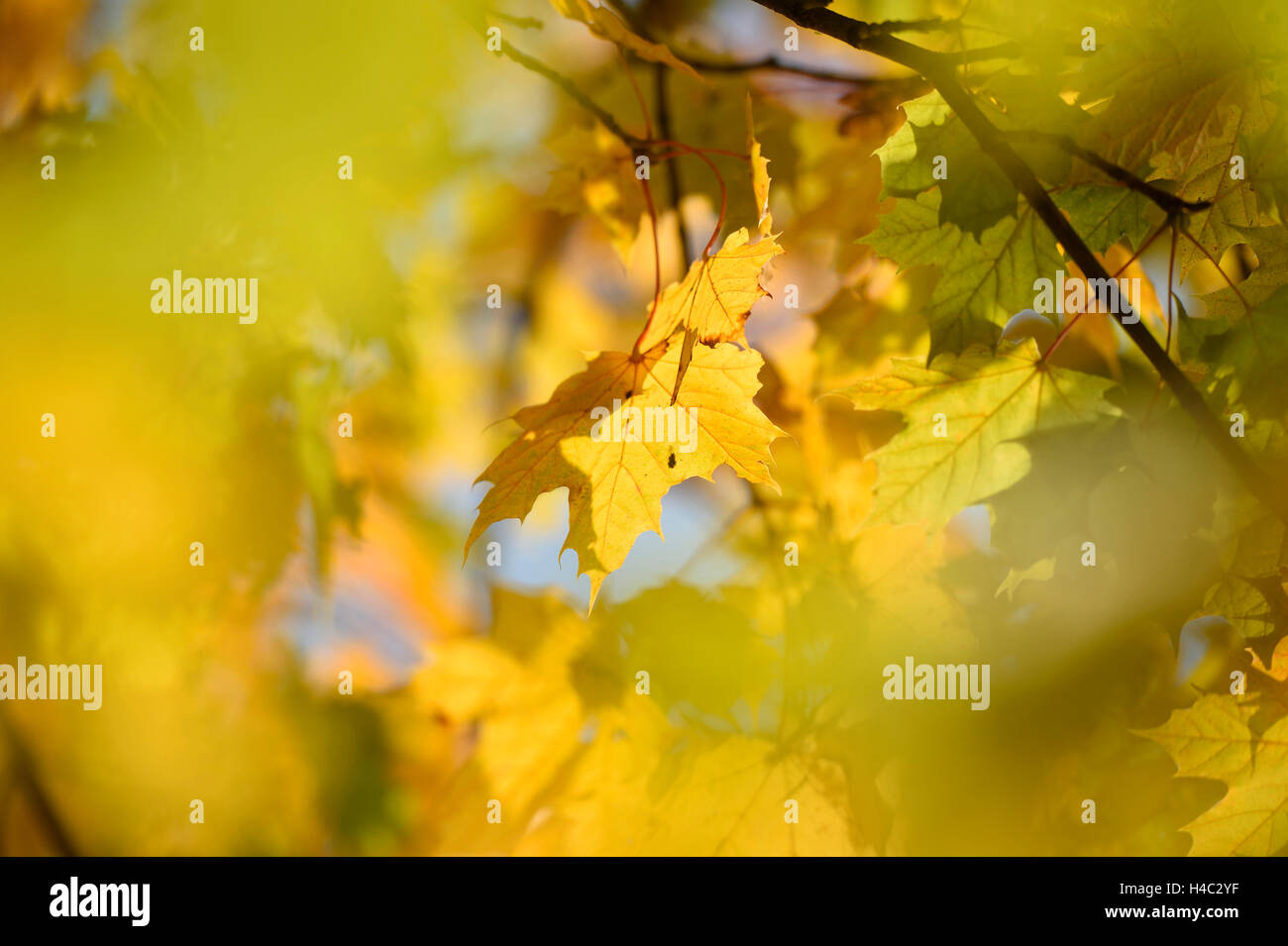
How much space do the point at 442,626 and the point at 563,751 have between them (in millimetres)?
580

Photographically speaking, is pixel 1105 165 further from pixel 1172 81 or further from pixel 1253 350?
pixel 1253 350

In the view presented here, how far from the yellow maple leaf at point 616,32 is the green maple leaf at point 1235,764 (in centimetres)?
79

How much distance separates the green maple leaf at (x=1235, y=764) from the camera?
767 millimetres

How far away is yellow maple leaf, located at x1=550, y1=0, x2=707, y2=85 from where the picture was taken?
1.83 feet

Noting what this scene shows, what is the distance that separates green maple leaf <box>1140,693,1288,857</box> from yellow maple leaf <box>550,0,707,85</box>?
31.0 inches

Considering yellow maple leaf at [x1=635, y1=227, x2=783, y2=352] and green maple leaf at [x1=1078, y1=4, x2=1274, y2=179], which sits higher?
green maple leaf at [x1=1078, y1=4, x2=1274, y2=179]

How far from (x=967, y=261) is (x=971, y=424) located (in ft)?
0.52

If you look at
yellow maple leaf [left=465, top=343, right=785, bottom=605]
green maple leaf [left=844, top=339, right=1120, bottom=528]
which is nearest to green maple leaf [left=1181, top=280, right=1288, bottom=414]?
green maple leaf [left=844, top=339, right=1120, bottom=528]

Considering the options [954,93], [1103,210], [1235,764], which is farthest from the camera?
[1235,764]

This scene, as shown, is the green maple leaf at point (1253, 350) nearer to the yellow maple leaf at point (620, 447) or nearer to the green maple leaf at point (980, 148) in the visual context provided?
the green maple leaf at point (980, 148)

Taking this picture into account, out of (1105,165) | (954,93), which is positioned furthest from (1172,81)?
(954,93)

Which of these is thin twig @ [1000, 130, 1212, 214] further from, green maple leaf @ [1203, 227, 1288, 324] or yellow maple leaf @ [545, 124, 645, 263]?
yellow maple leaf @ [545, 124, 645, 263]

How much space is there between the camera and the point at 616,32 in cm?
58

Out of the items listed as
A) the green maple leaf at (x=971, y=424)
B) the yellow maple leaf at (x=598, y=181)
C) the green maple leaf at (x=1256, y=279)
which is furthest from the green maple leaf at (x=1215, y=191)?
the yellow maple leaf at (x=598, y=181)
